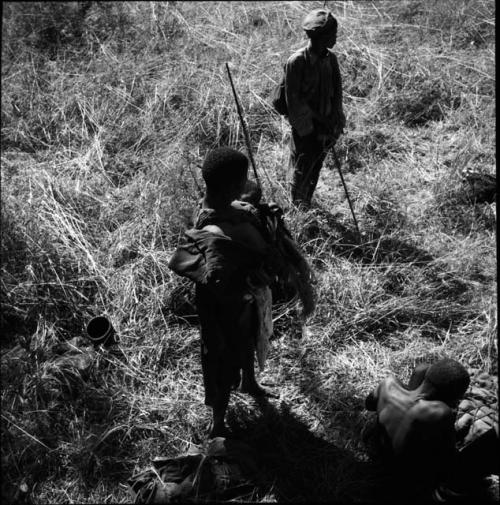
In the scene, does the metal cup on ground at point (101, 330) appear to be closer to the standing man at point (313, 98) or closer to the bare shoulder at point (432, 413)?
the standing man at point (313, 98)

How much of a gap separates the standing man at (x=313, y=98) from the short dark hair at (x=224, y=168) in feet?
5.40

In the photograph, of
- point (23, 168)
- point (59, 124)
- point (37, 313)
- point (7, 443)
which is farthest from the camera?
point (59, 124)

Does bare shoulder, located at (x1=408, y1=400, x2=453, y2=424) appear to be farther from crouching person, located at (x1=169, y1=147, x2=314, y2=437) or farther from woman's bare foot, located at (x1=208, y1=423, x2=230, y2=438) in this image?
woman's bare foot, located at (x1=208, y1=423, x2=230, y2=438)

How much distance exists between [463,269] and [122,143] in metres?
3.08

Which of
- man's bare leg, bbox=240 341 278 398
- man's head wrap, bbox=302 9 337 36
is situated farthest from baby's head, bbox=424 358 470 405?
man's head wrap, bbox=302 9 337 36

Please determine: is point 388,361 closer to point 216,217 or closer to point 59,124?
point 216,217

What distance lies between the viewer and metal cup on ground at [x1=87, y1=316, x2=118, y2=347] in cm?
403

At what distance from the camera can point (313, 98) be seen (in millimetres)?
→ 4398

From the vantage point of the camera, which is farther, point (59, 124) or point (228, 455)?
point (59, 124)

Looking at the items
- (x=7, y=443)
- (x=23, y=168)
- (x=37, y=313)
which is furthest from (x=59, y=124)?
(x=7, y=443)

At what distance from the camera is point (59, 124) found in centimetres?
598

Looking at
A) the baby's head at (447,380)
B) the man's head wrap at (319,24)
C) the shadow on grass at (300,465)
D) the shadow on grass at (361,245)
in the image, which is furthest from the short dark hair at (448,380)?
the man's head wrap at (319,24)

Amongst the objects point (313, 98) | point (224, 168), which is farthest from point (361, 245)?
point (224, 168)

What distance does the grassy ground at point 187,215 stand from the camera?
352 cm
